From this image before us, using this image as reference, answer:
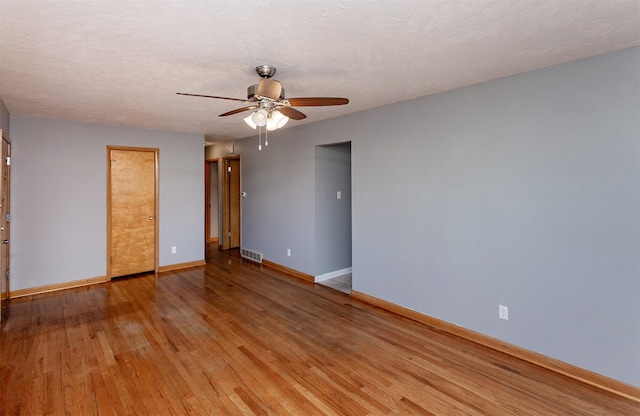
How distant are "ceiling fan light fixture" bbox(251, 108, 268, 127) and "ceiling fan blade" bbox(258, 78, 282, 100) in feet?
0.53

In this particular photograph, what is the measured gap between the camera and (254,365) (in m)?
2.63

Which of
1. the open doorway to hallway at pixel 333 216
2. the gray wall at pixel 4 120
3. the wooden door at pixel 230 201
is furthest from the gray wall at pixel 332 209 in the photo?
the gray wall at pixel 4 120

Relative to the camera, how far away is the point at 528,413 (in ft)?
6.84

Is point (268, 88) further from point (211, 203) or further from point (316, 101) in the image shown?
point (211, 203)

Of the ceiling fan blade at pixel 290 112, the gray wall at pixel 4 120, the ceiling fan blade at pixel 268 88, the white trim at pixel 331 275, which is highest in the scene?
the gray wall at pixel 4 120

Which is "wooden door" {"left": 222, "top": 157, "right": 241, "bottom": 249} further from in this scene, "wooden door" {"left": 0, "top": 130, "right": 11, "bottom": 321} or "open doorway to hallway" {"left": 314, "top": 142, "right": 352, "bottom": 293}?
"wooden door" {"left": 0, "top": 130, "right": 11, "bottom": 321}

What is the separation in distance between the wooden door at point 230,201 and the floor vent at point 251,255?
1.03 meters

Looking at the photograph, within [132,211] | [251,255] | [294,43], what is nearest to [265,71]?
[294,43]

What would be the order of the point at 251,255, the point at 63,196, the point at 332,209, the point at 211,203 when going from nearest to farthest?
the point at 63,196 → the point at 332,209 → the point at 251,255 → the point at 211,203

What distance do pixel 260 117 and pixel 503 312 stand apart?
271 centimetres

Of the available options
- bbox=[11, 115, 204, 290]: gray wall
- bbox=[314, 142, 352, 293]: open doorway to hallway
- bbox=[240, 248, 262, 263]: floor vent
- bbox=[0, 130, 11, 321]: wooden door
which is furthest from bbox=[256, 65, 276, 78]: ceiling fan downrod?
bbox=[240, 248, 262, 263]: floor vent

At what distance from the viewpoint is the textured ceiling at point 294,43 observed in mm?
1758

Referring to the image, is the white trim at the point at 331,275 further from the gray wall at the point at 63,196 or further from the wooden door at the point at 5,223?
the wooden door at the point at 5,223

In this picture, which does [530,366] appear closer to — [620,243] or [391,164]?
[620,243]
